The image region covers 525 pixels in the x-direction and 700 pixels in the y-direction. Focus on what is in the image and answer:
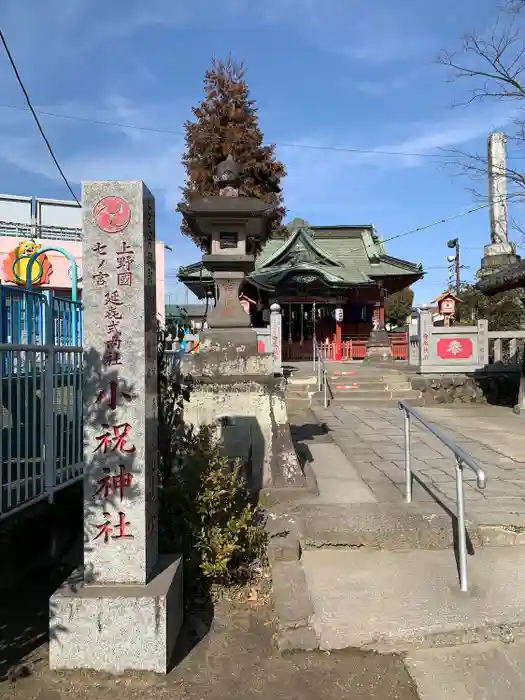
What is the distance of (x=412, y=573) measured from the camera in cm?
341

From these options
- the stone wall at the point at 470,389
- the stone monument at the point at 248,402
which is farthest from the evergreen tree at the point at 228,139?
the stone monument at the point at 248,402

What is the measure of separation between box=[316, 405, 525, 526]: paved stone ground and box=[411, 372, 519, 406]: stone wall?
4.98 feet

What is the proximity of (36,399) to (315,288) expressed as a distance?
18531 millimetres

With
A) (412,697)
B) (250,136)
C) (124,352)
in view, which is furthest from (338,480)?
(250,136)

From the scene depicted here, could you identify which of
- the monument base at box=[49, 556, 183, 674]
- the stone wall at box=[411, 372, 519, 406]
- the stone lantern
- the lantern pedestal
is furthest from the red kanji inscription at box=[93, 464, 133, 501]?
the lantern pedestal

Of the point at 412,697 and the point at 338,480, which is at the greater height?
the point at 338,480

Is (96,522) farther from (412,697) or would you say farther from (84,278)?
(412,697)

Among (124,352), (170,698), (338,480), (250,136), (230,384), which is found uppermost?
(250,136)

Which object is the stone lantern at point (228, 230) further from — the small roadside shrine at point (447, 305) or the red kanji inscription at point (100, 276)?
the small roadside shrine at point (447, 305)

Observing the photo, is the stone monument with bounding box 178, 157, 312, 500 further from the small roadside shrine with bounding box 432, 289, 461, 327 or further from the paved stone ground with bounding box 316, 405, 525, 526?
the small roadside shrine with bounding box 432, 289, 461, 327

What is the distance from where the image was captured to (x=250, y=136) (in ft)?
61.0

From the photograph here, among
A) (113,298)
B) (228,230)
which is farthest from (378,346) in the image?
(113,298)

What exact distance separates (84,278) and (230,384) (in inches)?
86.1

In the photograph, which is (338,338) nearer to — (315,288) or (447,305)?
(315,288)
